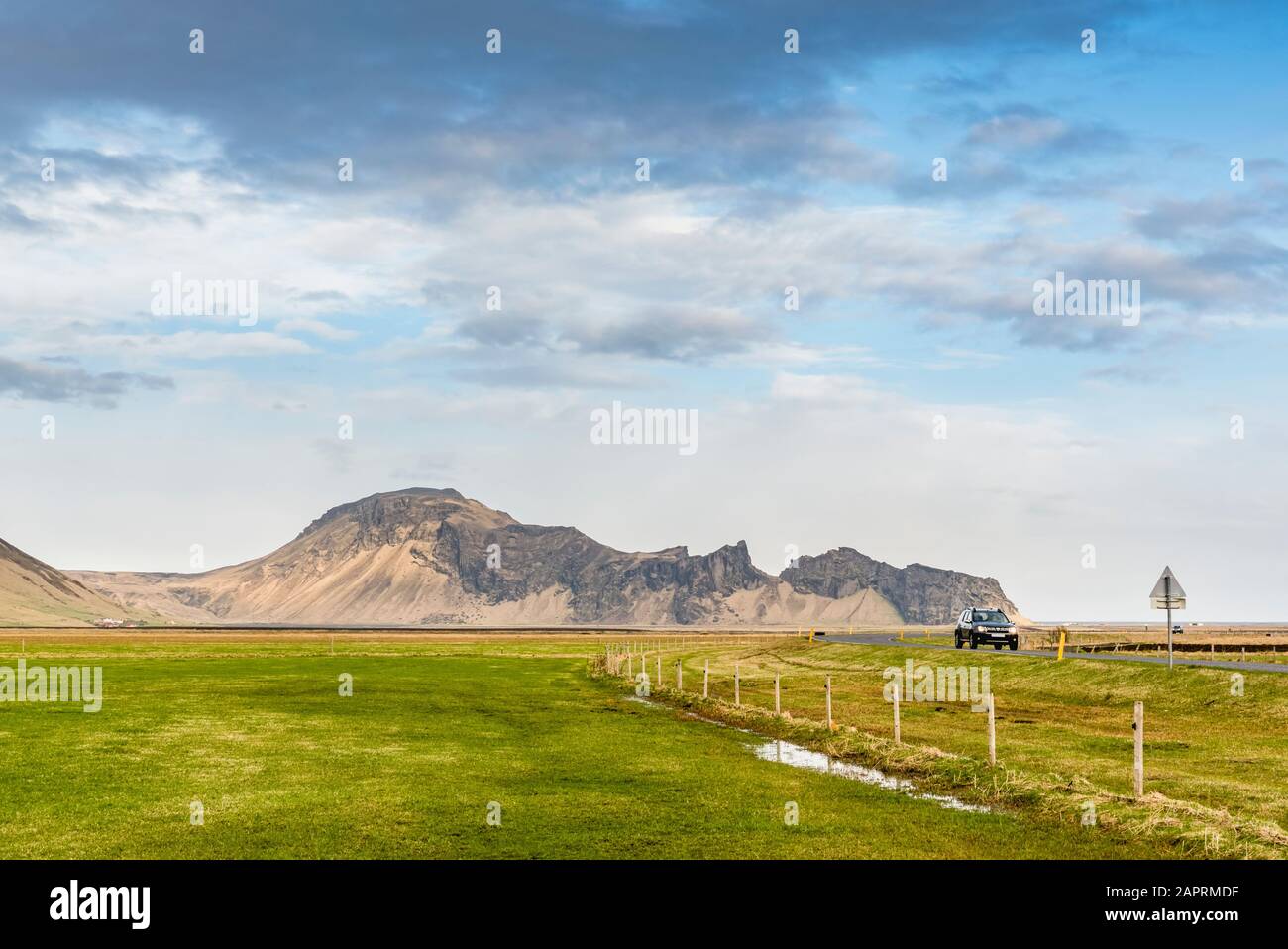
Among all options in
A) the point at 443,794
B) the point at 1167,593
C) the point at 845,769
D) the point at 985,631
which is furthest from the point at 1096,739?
the point at 985,631

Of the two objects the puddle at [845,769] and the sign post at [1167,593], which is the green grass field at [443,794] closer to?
the puddle at [845,769]

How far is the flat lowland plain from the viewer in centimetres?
1830

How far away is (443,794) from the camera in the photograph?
23.0 meters

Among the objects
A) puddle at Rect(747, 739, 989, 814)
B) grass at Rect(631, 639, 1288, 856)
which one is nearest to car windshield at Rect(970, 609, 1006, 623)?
grass at Rect(631, 639, 1288, 856)

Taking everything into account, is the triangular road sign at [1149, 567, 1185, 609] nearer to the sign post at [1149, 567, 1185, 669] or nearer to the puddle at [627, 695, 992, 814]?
the sign post at [1149, 567, 1185, 669]

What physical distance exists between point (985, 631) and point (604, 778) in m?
55.2

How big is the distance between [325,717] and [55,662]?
53.2 metres

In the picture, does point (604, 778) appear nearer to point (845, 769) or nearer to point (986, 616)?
point (845, 769)

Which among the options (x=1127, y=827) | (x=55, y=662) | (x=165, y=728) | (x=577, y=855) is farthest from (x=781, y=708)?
(x=55, y=662)

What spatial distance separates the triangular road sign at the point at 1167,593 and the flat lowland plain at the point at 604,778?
3122 mm

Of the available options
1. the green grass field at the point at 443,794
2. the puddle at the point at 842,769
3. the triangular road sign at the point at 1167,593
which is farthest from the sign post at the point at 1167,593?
the puddle at the point at 842,769

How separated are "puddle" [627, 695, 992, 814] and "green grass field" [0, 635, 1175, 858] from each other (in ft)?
1.61

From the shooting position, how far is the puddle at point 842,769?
75.2ft
